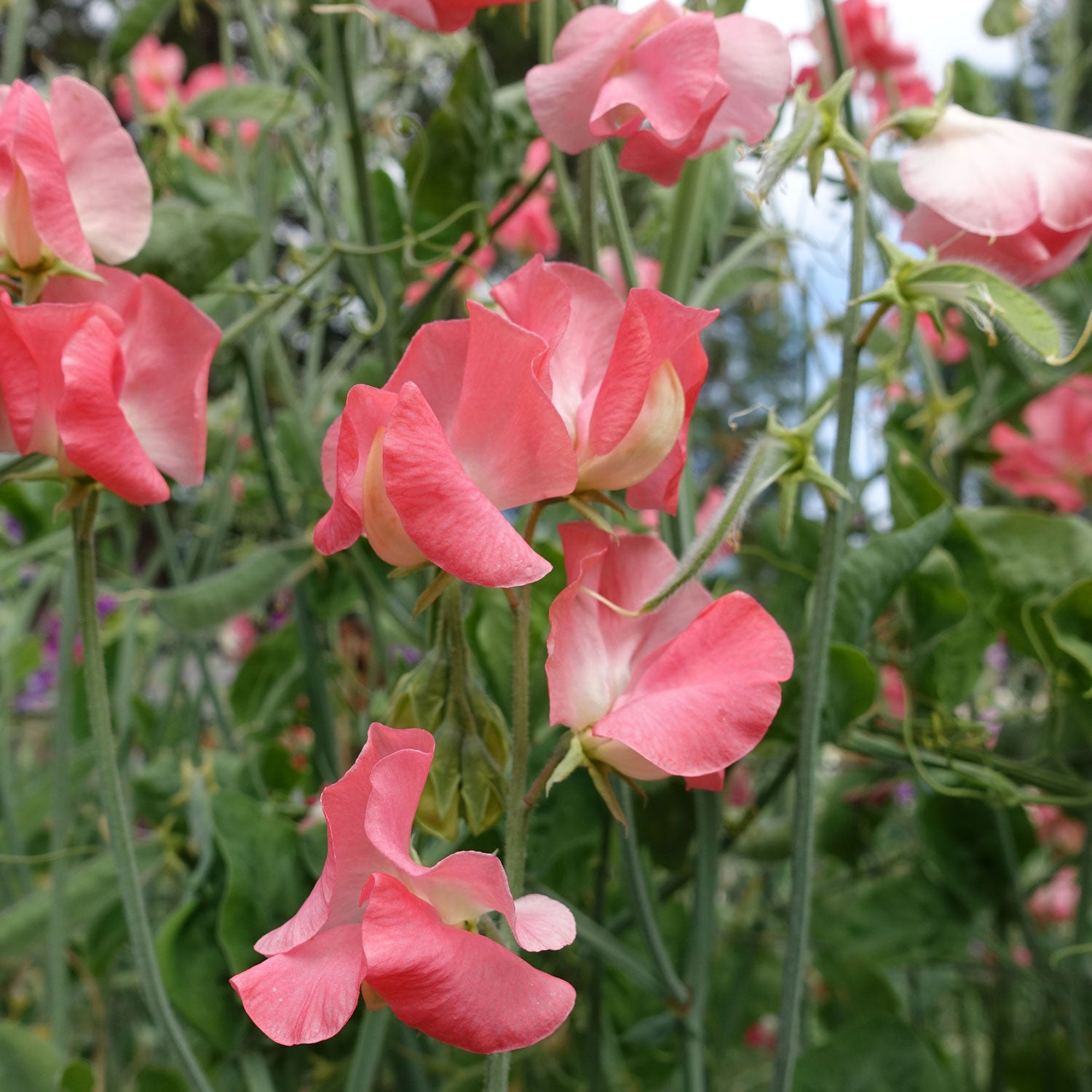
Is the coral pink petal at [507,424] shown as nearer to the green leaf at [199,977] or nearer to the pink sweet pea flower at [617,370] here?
the pink sweet pea flower at [617,370]

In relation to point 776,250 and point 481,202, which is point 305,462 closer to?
point 481,202

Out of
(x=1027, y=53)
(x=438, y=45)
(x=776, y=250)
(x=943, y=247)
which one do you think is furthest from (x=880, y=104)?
(x=943, y=247)

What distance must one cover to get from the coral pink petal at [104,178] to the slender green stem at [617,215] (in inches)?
6.4

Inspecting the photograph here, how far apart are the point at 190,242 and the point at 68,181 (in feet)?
0.31

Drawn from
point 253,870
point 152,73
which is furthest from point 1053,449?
point 152,73

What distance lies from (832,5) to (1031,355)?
6.9 inches

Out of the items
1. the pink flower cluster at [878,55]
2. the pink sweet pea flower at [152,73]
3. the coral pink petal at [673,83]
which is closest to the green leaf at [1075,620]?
the coral pink petal at [673,83]

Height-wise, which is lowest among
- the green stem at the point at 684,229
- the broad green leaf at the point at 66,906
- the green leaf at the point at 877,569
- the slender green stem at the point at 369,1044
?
the broad green leaf at the point at 66,906

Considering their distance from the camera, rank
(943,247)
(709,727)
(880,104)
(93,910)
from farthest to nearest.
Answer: (880,104), (93,910), (943,247), (709,727)

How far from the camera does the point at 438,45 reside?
0.80m

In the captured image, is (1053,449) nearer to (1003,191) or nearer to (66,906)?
(1003,191)

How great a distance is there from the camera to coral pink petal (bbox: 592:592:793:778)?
246 millimetres

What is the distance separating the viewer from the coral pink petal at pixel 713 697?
0.81 ft

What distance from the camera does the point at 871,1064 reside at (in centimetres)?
51
